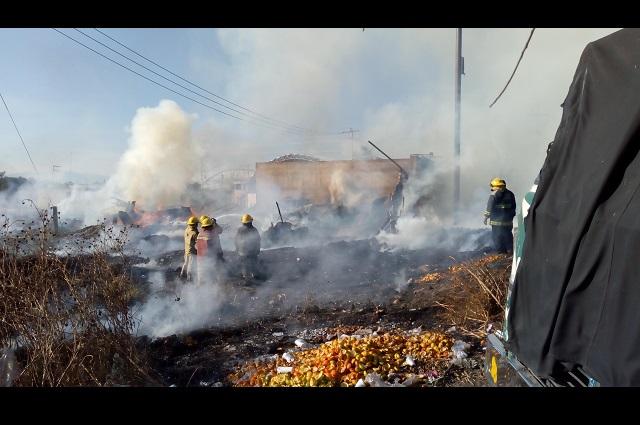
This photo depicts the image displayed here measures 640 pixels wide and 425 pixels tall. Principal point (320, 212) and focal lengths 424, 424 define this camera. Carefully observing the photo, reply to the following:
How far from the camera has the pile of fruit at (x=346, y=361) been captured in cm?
450

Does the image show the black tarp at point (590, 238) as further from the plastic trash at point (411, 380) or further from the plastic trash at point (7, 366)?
the plastic trash at point (7, 366)

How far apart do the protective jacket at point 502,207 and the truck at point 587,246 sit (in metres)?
8.22

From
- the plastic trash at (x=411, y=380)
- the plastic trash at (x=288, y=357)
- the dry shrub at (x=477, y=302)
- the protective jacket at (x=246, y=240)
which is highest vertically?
the protective jacket at (x=246, y=240)

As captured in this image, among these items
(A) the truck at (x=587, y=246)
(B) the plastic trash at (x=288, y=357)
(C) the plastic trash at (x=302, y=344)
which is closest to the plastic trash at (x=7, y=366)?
(B) the plastic trash at (x=288, y=357)

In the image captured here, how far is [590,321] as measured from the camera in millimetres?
1831

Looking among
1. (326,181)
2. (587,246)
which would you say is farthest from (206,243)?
(326,181)

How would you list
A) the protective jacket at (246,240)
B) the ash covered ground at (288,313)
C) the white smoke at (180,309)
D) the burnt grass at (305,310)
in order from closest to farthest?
the ash covered ground at (288,313) < the burnt grass at (305,310) < the white smoke at (180,309) < the protective jacket at (246,240)

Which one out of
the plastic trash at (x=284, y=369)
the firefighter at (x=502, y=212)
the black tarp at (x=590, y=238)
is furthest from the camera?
the firefighter at (x=502, y=212)

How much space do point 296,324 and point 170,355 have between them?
2.04 m

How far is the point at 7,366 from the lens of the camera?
3.86 meters

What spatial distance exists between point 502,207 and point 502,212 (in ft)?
0.43

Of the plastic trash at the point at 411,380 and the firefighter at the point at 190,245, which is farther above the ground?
the firefighter at the point at 190,245

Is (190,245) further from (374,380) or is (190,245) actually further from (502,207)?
(502,207)
